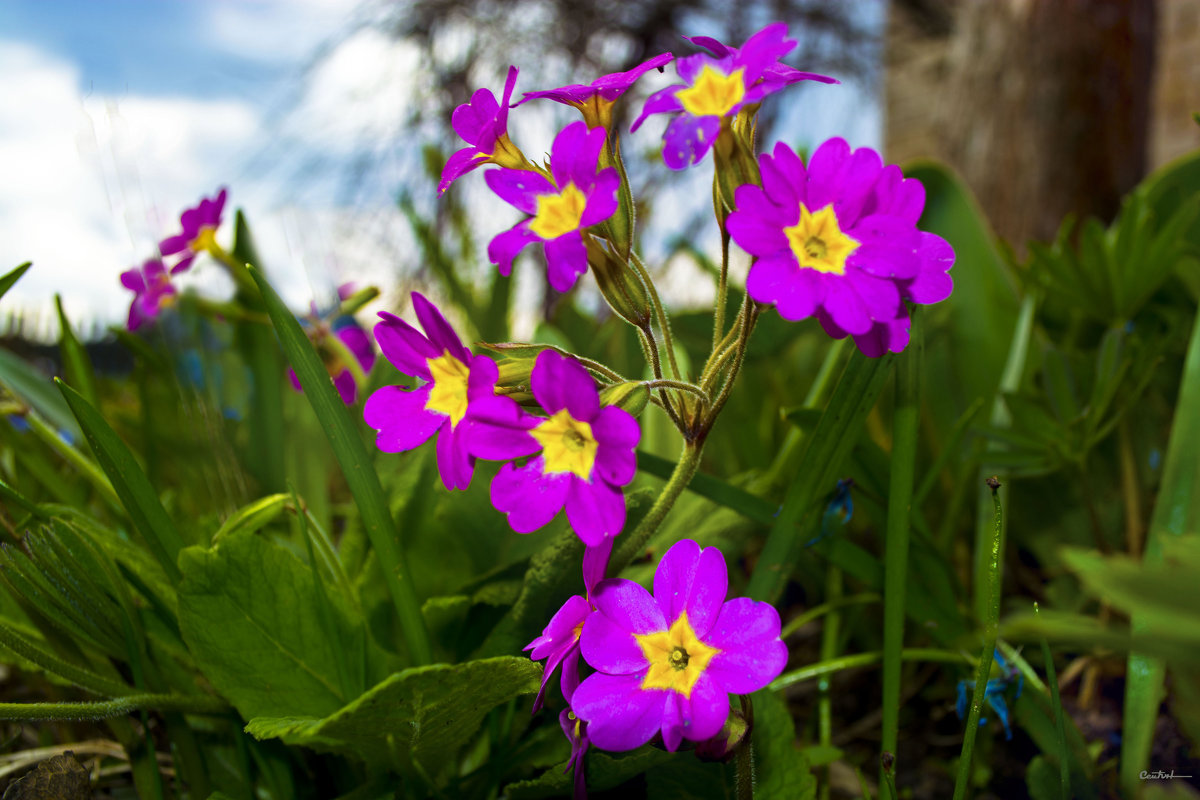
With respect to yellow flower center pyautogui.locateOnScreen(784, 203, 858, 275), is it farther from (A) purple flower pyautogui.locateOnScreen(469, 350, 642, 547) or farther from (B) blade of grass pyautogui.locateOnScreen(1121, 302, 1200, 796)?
(B) blade of grass pyautogui.locateOnScreen(1121, 302, 1200, 796)

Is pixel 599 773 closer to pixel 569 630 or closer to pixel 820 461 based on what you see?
pixel 569 630

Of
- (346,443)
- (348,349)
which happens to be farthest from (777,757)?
(348,349)

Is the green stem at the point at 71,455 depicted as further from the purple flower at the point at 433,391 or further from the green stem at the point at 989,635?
the green stem at the point at 989,635

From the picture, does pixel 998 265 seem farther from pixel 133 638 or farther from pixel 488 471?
pixel 133 638

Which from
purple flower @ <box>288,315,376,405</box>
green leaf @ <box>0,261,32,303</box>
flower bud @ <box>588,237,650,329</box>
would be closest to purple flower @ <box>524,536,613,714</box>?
flower bud @ <box>588,237,650,329</box>

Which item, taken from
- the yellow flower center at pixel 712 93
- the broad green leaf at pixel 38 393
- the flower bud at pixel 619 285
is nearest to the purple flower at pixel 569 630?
the flower bud at pixel 619 285

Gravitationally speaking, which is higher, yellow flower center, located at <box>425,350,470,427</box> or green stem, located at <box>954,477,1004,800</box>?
yellow flower center, located at <box>425,350,470,427</box>
